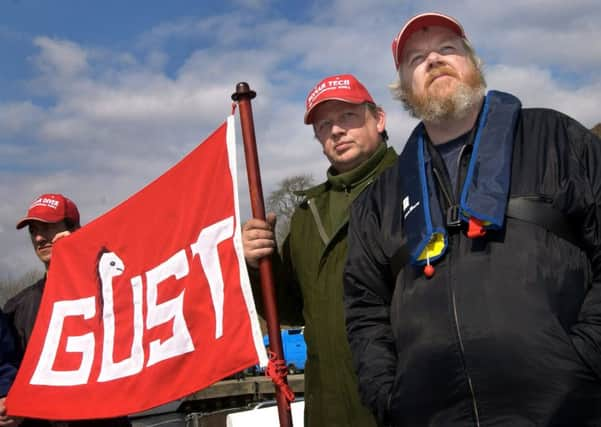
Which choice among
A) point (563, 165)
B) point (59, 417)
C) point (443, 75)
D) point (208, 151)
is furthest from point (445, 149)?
point (59, 417)

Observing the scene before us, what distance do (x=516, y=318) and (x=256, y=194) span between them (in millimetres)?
1556

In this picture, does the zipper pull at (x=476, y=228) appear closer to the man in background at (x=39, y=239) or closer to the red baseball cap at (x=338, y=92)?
the red baseball cap at (x=338, y=92)

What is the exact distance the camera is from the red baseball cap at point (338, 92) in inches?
128

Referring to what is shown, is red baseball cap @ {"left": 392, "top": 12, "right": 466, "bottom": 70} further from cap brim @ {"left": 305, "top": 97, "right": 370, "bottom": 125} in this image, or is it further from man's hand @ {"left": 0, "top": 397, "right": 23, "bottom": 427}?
man's hand @ {"left": 0, "top": 397, "right": 23, "bottom": 427}

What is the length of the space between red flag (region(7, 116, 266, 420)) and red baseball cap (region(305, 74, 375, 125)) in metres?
0.47

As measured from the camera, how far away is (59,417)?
344 cm

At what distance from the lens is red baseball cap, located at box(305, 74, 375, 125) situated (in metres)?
3.24

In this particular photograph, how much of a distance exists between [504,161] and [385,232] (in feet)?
1.84

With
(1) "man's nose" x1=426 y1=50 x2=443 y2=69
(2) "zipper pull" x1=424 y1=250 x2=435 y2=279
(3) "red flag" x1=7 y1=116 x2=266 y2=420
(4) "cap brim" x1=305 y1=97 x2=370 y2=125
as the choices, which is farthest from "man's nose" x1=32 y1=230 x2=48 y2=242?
(2) "zipper pull" x1=424 y1=250 x2=435 y2=279

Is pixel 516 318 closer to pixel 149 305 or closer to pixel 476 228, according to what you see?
pixel 476 228

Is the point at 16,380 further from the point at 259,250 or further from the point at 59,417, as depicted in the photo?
the point at 259,250

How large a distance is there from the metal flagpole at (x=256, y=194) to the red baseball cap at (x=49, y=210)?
1848 millimetres

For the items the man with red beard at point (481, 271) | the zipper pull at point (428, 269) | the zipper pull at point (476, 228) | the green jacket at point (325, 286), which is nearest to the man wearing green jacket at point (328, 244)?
the green jacket at point (325, 286)

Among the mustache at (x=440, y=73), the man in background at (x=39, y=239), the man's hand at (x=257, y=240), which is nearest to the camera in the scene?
the mustache at (x=440, y=73)
